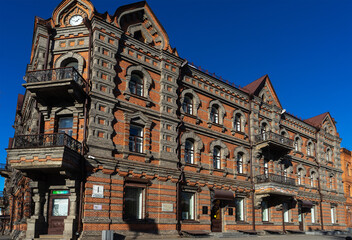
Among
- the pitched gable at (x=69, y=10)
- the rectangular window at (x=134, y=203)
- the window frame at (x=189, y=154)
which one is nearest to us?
the rectangular window at (x=134, y=203)

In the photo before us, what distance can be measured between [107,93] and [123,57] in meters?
2.76

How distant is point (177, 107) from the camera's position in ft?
71.3

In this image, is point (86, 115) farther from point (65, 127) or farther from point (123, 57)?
point (123, 57)

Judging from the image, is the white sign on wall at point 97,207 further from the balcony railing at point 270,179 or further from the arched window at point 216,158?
the balcony railing at point 270,179

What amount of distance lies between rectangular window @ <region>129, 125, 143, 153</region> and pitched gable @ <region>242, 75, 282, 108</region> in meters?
13.2

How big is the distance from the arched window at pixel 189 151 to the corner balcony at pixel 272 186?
6555mm

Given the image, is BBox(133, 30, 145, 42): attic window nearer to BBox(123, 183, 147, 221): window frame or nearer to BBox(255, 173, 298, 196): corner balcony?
BBox(123, 183, 147, 221): window frame

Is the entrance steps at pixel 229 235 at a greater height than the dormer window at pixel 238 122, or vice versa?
the dormer window at pixel 238 122

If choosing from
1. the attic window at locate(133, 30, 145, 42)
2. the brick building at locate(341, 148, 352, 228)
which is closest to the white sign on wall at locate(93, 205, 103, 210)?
the attic window at locate(133, 30, 145, 42)

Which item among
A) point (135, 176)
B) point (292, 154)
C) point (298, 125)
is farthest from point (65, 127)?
point (298, 125)

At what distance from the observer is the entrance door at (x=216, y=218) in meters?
22.5

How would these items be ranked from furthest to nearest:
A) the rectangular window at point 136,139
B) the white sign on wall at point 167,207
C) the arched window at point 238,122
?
the arched window at point 238,122 → the white sign on wall at point 167,207 → the rectangular window at point 136,139

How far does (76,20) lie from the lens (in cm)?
1981

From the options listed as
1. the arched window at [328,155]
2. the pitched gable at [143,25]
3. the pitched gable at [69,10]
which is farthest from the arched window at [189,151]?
the arched window at [328,155]
